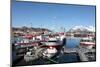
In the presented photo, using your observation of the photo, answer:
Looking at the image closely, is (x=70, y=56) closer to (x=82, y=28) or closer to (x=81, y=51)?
(x=81, y=51)

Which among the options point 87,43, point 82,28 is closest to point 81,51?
point 87,43

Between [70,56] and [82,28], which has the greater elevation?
[82,28]

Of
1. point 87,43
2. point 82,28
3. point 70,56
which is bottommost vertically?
point 70,56

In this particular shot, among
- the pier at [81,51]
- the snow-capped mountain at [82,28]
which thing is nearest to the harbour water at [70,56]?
the pier at [81,51]

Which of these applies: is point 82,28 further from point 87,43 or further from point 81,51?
point 81,51

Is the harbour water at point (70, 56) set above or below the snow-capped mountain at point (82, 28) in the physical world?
below

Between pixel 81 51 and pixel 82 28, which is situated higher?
pixel 82 28

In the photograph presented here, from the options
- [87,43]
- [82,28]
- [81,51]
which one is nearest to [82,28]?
[82,28]

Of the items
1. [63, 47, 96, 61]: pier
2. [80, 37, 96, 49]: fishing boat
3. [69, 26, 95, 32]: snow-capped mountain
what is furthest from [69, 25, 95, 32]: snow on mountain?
[63, 47, 96, 61]: pier

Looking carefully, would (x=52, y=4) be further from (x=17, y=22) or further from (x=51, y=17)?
(x=17, y=22)

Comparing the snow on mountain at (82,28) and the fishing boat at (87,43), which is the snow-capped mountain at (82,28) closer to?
the snow on mountain at (82,28)

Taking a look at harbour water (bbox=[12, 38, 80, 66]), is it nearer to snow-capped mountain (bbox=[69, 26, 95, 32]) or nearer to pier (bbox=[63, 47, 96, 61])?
pier (bbox=[63, 47, 96, 61])

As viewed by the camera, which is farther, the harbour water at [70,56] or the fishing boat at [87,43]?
the fishing boat at [87,43]
